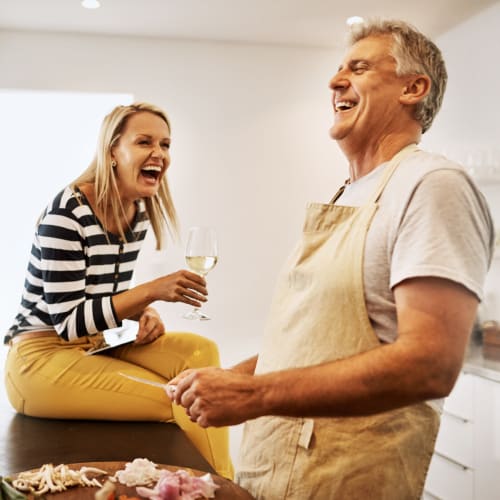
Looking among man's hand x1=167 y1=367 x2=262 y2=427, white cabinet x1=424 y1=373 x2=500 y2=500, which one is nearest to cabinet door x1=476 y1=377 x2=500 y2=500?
white cabinet x1=424 y1=373 x2=500 y2=500

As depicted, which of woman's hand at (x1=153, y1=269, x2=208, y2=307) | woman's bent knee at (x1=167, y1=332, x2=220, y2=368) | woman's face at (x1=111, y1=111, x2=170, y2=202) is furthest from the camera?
woman's face at (x1=111, y1=111, x2=170, y2=202)

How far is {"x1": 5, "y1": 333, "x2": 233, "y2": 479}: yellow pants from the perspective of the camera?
220 centimetres

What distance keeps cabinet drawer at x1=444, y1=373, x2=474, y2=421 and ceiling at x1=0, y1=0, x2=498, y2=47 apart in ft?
6.82

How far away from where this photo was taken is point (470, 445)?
321 centimetres

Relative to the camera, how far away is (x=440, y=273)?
993 mm

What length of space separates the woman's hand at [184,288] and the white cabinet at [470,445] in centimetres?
163

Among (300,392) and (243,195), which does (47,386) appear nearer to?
(300,392)

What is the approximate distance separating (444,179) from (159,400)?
142 cm

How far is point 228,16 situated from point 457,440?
2685 millimetres

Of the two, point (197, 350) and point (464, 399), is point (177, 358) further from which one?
point (464, 399)

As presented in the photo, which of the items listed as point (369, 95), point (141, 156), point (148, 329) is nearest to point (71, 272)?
point (148, 329)

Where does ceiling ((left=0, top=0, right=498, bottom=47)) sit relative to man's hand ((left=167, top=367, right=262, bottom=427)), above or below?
above

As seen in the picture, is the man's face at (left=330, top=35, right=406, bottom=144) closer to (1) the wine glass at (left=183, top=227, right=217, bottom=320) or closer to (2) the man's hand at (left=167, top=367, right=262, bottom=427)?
(2) the man's hand at (left=167, top=367, right=262, bottom=427)

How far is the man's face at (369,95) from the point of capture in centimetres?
135
